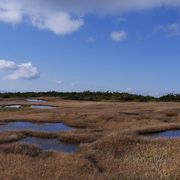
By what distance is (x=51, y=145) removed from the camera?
30.9m

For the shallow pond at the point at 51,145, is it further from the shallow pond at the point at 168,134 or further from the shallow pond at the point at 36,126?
the shallow pond at the point at 168,134

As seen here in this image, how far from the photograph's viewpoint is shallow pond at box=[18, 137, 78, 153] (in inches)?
1148

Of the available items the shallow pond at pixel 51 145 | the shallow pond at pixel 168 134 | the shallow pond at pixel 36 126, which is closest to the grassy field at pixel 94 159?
the shallow pond at pixel 51 145

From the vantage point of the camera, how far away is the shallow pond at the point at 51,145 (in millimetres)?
29172

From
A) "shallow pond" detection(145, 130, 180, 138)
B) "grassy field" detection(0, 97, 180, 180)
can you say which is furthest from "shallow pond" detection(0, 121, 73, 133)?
"shallow pond" detection(145, 130, 180, 138)

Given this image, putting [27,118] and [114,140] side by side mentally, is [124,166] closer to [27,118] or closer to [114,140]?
[114,140]

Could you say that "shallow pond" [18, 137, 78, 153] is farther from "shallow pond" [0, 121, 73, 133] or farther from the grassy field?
"shallow pond" [0, 121, 73, 133]

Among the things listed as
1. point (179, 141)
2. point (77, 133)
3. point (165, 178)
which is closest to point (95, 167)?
point (165, 178)

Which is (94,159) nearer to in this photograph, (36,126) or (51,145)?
(51,145)

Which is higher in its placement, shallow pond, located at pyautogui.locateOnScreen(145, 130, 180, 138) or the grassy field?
shallow pond, located at pyautogui.locateOnScreen(145, 130, 180, 138)

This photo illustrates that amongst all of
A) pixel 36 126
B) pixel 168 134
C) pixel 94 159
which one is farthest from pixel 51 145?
pixel 36 126

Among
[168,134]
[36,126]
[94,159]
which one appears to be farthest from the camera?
[36,126]

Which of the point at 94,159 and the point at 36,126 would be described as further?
the point at 36,126

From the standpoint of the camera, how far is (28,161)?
72.8ft
